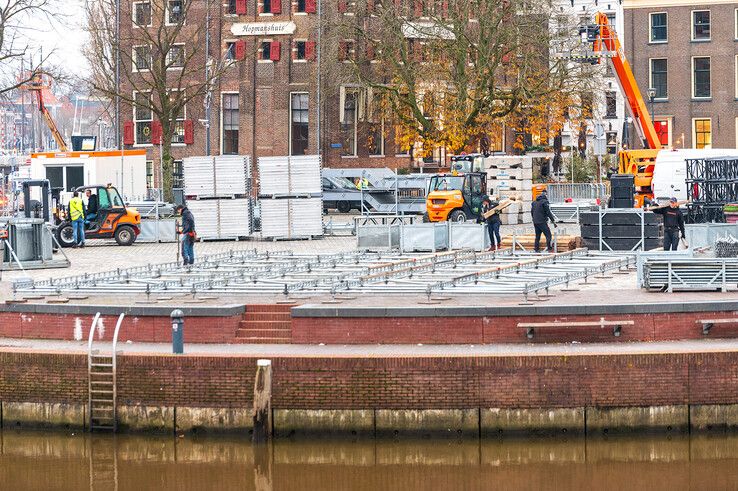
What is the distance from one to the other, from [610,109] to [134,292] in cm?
6457

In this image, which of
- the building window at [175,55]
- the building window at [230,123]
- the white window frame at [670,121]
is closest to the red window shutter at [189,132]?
the building window at [230,123]

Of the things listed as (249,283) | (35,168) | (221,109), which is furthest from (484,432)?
(221,109)

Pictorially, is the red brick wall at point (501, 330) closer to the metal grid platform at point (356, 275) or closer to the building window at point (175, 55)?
the metal grid platform at point (356, 275)

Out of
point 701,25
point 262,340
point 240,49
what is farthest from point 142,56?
point 262,340

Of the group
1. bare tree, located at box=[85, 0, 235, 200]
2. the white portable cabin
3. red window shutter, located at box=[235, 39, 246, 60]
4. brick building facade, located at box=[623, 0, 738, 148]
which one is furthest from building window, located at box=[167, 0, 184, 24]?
brick building facade, located at box=[623, 0, 738, 148]

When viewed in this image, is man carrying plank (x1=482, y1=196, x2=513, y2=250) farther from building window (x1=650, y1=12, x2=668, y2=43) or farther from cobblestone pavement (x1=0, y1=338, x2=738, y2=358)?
building window (x1=650, y1=12, x2=668, y2=43)

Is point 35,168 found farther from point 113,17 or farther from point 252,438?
point 252,438

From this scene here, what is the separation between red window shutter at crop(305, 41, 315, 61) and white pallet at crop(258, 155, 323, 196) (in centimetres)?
2376

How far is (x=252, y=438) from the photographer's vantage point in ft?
76.9

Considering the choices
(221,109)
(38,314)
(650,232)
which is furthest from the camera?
(221,109)

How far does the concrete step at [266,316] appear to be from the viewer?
26.0m

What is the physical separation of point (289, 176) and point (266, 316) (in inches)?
935

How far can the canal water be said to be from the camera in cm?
2177

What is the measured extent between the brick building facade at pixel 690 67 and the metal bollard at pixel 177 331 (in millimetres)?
59487
